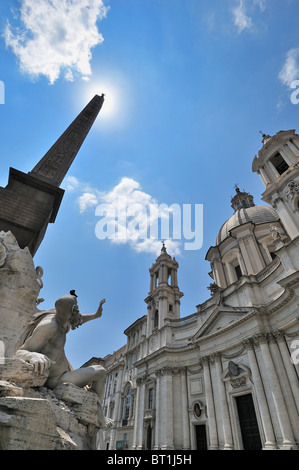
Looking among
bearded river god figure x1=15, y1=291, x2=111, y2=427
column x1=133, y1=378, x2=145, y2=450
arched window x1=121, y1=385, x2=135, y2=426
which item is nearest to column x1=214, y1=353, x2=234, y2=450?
column x1=133, y1=378, x2=145, y2=450

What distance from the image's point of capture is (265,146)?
73.2 feet

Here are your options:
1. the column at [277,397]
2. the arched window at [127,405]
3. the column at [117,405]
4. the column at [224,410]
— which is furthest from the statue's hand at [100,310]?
the column at [117,405]

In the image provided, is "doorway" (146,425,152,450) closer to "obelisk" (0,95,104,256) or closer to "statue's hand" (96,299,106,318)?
"obelisk" (0,95,104,256)

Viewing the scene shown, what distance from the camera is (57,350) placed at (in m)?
3.24

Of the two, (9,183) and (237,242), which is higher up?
(237,242)

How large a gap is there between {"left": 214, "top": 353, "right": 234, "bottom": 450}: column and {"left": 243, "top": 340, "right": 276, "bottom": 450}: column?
3.24 metres

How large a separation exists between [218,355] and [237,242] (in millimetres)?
12643

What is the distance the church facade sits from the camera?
1569cm

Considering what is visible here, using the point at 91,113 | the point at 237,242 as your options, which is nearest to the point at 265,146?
the point at 237,242

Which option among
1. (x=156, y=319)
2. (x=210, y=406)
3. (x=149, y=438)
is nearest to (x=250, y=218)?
(x=156, y=319)

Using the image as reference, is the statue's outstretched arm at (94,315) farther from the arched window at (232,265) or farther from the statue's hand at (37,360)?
the arched window at (232,265)

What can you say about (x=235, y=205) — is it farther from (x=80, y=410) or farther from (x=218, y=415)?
(x=80, y=410)

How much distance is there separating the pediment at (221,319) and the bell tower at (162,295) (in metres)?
6.30

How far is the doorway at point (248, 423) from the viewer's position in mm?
15927
